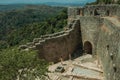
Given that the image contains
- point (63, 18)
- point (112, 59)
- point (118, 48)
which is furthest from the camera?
point (63, 18)

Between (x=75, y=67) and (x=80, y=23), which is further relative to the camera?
(x=80, y=23)

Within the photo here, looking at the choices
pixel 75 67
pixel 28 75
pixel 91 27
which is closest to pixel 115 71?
pixel 28 75

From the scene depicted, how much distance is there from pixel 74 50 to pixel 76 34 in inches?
56.0

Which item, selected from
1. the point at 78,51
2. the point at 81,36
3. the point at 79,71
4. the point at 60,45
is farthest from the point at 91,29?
the point at 79,71

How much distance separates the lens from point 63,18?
53.2m

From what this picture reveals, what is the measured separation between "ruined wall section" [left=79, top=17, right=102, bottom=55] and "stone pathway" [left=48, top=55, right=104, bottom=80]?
1.77 m

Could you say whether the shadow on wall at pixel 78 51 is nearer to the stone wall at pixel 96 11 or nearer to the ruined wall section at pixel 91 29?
the ruined wall section at pixel 91 29

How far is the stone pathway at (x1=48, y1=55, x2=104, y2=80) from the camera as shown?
720 inches

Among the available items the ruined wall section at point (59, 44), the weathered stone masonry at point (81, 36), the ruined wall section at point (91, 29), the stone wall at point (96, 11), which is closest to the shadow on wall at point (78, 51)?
the weathered stone masonry at point (81, 36)

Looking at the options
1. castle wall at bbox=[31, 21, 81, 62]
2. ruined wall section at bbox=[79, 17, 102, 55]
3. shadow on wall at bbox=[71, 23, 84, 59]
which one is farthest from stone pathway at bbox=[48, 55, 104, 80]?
ruined wall section at bbox=[79, 17, 102, 55]

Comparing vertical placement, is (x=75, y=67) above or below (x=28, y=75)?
below

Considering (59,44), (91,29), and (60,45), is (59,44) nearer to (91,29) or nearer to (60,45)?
(60,45)

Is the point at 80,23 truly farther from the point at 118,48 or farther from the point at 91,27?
the point at 118,48

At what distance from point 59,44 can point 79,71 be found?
3.96 metres
